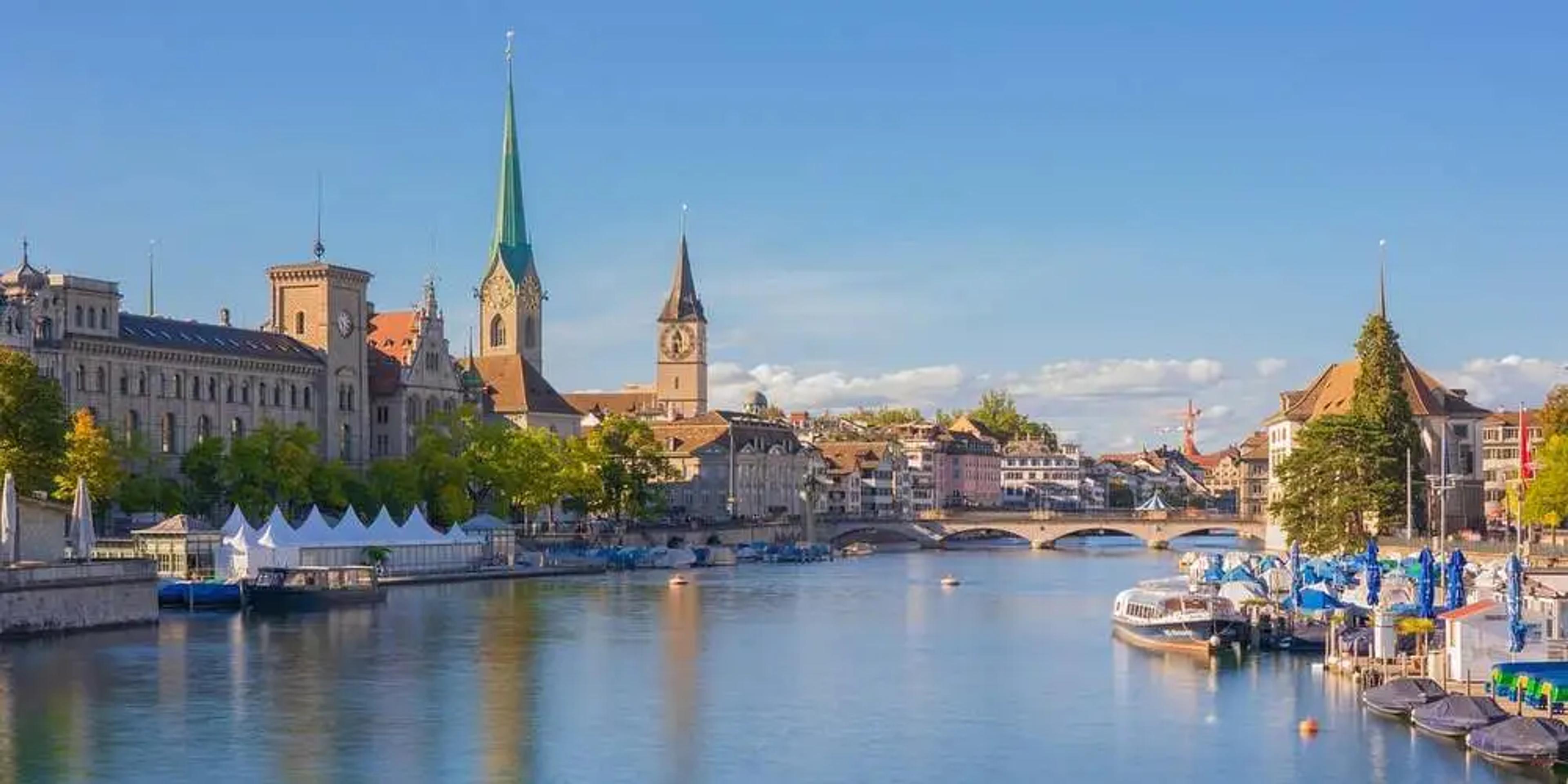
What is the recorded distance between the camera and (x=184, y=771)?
47.7 meters

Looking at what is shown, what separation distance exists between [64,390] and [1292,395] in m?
90.9

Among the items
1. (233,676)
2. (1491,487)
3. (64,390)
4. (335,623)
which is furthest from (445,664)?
(1491,487)

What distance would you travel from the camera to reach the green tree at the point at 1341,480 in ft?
368

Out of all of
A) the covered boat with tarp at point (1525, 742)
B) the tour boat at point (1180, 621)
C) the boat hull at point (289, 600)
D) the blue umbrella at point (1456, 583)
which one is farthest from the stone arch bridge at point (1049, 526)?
the covered boat with tarp at point (1525, 742)

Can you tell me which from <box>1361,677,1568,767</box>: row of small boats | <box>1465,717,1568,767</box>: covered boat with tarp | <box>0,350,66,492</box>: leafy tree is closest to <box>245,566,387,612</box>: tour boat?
<box>0,350,66,492</box>: leafy tree

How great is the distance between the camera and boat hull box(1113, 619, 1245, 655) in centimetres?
7325

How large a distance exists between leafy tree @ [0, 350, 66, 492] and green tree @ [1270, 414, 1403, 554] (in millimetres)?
58123

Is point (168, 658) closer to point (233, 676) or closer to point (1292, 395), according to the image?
point (233, 676)

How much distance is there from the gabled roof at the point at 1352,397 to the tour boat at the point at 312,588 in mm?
53641

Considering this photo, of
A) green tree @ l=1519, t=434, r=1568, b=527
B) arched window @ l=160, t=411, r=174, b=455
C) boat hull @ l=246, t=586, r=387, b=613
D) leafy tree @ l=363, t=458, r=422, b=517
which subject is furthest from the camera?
arched window @ l=160, t=411, r=174, b=455

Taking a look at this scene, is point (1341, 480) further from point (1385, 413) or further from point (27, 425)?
point (27, 425)

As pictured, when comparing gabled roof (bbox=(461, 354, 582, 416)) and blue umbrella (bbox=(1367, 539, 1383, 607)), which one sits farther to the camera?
gabled roof (bbox=(461, 354, 582, 416))

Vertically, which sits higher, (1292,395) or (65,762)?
(1292,395)

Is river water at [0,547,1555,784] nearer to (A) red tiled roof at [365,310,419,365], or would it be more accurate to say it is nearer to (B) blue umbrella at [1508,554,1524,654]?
(B) blue umbrella at [1508,554,1524,654]
